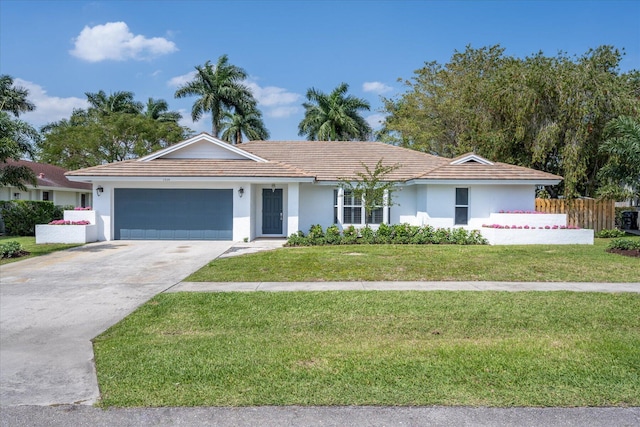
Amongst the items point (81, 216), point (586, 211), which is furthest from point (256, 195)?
point (586, 211)

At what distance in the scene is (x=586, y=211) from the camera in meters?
20.9

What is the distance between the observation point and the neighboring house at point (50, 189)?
2744 centimetres

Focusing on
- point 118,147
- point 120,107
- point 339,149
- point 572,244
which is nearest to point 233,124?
point 118,147

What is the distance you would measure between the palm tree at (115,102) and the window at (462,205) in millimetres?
34618

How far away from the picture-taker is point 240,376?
14.0ft

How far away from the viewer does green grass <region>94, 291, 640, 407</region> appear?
3.88m

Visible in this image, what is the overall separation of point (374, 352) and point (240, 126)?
109 feet

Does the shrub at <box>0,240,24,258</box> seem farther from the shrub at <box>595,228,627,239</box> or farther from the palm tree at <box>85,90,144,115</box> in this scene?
the palm tree at <box>85,90,144,115</box>

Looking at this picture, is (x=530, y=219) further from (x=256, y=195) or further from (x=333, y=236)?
(x=256, y=195)

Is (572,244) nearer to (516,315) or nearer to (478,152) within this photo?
(478,152)

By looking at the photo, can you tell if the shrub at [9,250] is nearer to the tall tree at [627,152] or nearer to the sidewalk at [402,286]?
the sidewalk at [402,286]

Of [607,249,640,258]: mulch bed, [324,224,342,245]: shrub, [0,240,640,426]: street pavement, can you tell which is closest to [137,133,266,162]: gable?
[324,224,342,245]: shrub

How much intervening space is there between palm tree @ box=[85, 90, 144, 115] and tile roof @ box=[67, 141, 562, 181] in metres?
24.7

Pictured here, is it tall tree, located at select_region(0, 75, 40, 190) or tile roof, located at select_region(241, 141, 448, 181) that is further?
tile roof, located at select_region(241, 141, 448, 181)
